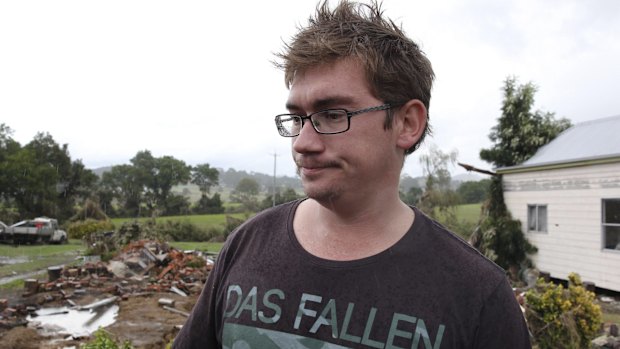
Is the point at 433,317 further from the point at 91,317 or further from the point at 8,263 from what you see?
the point at 8,263

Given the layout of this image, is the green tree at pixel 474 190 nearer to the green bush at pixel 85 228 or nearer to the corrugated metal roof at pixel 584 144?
the corrugated metal roof at pixel 584 144

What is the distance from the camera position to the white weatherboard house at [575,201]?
10742 mm

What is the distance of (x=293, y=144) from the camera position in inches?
64.7

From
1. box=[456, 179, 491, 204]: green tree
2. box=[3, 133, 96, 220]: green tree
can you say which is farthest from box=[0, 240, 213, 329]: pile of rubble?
box=[3, 133, 96, 220]: green tree

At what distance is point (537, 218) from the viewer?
511 inches

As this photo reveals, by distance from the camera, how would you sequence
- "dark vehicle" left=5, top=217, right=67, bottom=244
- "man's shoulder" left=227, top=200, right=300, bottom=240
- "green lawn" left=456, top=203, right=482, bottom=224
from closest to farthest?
"man's shoulder" left=227, top=200, right=300, bottom=240 < "green lawn" left=456, top=203, right=482, bottom=224 < "dark vehicle" left=5, top=217, right=67, bottom=244

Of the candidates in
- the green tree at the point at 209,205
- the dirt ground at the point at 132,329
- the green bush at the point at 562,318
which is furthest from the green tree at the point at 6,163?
the green bush at the point at 562,318

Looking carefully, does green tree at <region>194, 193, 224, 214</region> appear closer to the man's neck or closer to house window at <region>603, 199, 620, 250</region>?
house window at <region>603, 199, 620, 250</region>

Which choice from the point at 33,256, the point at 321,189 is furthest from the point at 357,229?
the point at 33,256

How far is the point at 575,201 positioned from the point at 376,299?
11989mm

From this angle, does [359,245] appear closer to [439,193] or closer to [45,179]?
[439,193]

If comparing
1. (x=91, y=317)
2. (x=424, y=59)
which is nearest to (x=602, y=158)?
(x=424, y=59)

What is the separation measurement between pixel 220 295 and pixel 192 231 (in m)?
28.4

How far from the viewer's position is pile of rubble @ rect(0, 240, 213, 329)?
10445mm
